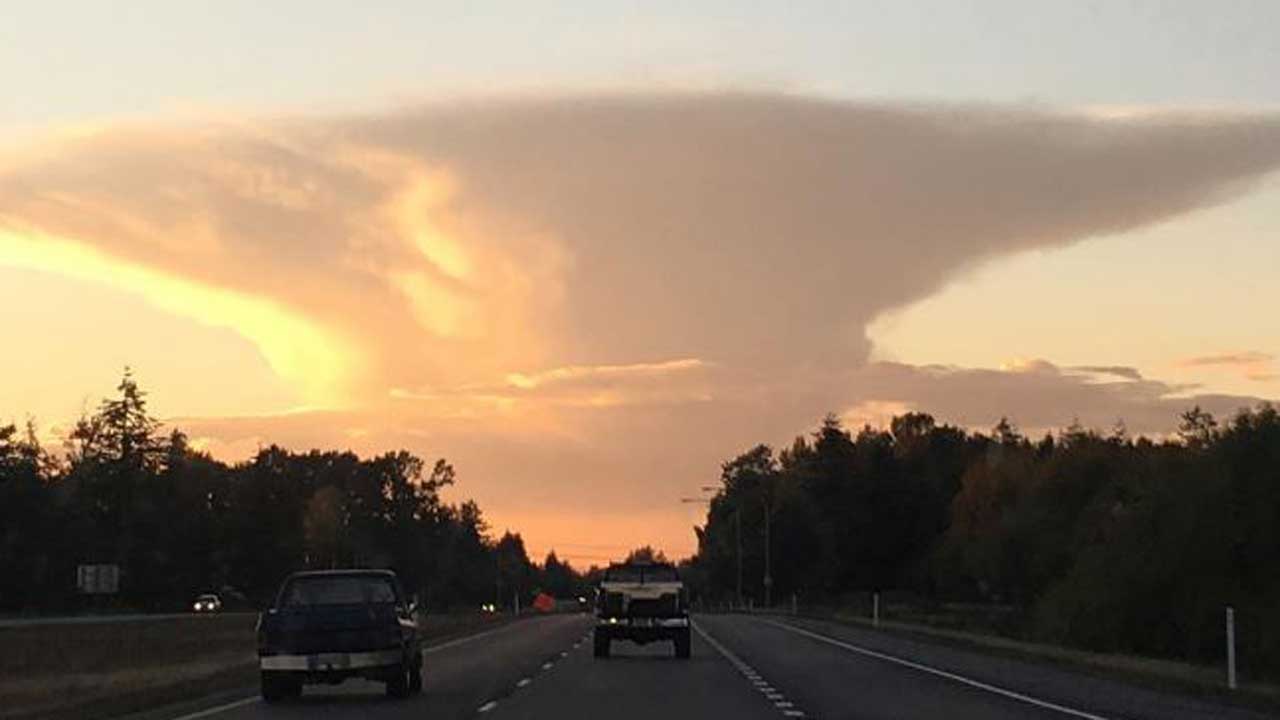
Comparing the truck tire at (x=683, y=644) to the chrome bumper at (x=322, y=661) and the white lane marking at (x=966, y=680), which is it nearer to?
the white lane marking at (x=966, y=680)

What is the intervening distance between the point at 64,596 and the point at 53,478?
895 inches

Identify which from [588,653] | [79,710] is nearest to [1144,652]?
[588,653]

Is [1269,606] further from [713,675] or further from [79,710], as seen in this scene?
[79,710]

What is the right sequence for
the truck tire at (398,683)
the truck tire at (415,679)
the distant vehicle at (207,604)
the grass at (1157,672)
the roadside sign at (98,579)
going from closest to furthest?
the grass at (1157,672) → the truck tire at (398,683) → the truck tire at (415,679) → the roadside sign at (98,579) → the distant vehicle at (207,604)

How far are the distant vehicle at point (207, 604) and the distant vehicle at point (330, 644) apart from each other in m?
107

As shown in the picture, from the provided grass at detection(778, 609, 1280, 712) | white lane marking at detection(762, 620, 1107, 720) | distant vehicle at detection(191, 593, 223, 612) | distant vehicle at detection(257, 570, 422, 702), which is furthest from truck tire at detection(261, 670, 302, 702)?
distant vehicle at detection(191, 593, 223, 612)

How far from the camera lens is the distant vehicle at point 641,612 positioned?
152 feet

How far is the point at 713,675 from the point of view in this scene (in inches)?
1436

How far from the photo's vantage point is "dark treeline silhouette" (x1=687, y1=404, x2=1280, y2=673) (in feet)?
171

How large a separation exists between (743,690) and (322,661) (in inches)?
278

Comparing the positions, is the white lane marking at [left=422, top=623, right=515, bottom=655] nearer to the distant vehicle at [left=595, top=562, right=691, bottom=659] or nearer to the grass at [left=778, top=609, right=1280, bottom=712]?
the distant vehicle at [left=595, top=562, right=691, bottom=659]

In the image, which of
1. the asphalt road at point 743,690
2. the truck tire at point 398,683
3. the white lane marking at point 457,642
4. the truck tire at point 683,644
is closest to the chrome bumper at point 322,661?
the asphalt road at point 743,690

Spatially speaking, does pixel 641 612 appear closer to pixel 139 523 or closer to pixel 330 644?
pixel 330 644

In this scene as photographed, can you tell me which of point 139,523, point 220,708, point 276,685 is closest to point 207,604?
point 139,523
